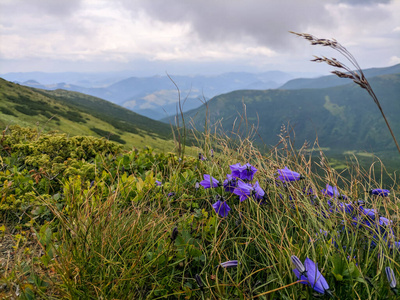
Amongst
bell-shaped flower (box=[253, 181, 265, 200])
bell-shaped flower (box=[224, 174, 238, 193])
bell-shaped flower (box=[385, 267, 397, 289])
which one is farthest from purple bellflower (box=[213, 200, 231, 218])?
bell-shaped flower (box=[385, 267, 397, 289])

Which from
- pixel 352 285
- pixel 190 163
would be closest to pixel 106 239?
pixel 352 285

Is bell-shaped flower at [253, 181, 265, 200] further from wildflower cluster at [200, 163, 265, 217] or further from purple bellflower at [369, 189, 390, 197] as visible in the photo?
purple bellflower at [369, 189, 390, 197]

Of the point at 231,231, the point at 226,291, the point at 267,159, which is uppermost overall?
the point at 267,159

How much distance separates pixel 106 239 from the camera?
2.55 m

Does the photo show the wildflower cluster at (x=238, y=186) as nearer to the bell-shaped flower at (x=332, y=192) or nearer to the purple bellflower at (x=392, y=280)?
the bell-shaped flower at (x=332, y=192)

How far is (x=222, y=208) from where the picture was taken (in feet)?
9.75

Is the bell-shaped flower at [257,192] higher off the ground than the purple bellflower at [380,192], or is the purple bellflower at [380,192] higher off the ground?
the bell-shaped flower at [257,192]

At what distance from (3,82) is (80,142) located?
445 feet

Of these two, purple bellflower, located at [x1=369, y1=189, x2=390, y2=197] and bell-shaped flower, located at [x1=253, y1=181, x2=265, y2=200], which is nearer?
bell-shaped flower, located at [x1=253, y1=181, x2=265, y2=200]

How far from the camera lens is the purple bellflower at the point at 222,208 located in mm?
2877

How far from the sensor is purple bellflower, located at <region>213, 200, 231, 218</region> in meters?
2.88

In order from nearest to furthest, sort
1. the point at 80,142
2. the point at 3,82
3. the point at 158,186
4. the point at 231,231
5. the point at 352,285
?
the point at 352,285 < the point at 231,231 < the point at 158,186 < the point at 80,142 < the point at 3,82

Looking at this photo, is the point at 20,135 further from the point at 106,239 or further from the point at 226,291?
the point at 226,291

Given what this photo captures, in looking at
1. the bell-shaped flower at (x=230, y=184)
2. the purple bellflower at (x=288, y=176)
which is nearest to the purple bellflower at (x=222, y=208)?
the bell-shaped flower at (x=230, y=184)
